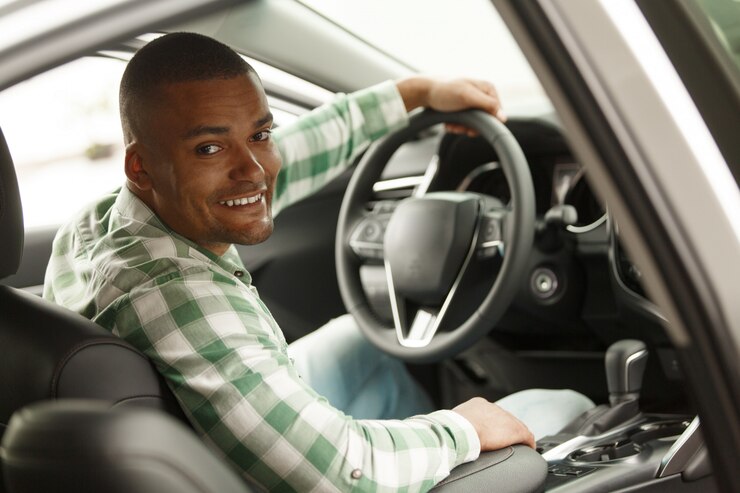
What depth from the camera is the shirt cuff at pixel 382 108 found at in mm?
2219

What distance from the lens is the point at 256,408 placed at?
132cm

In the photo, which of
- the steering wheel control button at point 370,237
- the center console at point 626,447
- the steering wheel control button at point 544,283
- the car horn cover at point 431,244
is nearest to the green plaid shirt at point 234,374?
the center console at point 626,447

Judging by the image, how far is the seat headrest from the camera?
137 cm

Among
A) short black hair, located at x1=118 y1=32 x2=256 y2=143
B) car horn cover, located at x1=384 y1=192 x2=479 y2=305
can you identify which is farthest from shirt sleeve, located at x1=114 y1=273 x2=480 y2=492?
car horn cover, located at x1=384 y1=192 x2=479 y2=305

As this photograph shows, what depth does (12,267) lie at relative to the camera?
1.42 meters

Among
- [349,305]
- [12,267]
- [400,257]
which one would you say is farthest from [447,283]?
[12,267]

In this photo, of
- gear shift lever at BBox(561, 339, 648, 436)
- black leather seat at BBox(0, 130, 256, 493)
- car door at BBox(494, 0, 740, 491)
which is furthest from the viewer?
gear shift lever at BBox(561, 339, 648, 436)

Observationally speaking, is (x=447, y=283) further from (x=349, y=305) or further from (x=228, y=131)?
(x=228, y=131)

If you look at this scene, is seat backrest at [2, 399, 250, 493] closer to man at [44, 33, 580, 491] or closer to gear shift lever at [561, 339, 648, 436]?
man at [44, 33, 580, 491]

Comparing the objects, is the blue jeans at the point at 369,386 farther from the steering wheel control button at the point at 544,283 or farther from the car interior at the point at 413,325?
the steering wheel control button at the point at 544,283

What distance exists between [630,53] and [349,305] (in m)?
1.45

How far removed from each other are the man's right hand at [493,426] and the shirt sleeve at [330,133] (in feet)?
2.74

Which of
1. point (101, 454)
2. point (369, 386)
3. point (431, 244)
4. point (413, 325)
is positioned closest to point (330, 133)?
point (431, 244)

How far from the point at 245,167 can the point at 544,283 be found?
1069 mm
